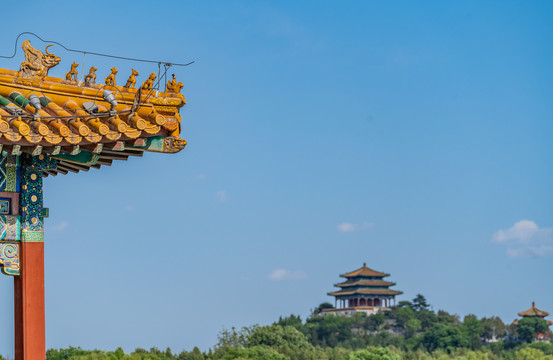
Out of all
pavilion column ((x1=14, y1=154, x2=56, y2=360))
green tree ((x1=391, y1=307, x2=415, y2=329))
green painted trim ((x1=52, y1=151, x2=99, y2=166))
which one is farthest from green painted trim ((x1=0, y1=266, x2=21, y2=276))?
green tree ((x1=391, y1=307, x2=415, y2=329))

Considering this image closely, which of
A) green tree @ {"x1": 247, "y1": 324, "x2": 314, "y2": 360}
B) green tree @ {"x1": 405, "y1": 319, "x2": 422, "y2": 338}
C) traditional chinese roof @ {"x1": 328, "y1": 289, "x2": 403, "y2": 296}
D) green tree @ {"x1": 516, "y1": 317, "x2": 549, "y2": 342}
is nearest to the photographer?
green tree @ {"x1": 247, "y1": 324, "x2": 314, "y2": 360}

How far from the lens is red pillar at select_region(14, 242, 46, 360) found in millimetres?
6668

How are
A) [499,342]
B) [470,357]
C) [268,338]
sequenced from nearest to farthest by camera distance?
A: [268,338]
[470,357]
[499,342]

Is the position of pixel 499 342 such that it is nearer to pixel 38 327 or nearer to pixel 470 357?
pixel 470 357

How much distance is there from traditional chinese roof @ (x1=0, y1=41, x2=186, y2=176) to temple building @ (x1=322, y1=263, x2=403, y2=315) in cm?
8025

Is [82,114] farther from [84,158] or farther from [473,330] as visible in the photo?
[473,330]

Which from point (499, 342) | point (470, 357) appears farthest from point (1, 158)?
point (499, 342)

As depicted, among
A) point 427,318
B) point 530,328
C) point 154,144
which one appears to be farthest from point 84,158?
point 427,318

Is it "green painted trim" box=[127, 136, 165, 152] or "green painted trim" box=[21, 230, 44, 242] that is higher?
"green painted trim" box=[127, 136, 165, 152]

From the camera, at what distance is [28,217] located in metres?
6.86

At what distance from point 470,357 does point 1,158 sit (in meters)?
45.9

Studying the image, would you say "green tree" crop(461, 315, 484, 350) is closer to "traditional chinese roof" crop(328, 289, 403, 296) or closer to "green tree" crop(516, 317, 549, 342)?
"green tree" crop(516, 317, 549, 342)

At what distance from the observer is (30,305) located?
6.70m

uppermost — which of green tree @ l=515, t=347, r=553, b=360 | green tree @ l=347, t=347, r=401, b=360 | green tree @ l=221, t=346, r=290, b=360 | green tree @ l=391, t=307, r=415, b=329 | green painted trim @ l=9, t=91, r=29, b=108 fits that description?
green painted trim @ l=9, t=91, r=29, b=108
